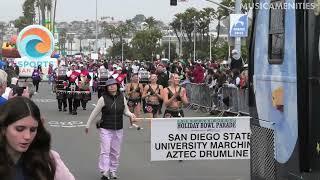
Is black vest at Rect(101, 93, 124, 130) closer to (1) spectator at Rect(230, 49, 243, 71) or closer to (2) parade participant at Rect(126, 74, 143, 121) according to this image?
(2) parade participant at Rect(126, 74, 143, 121)

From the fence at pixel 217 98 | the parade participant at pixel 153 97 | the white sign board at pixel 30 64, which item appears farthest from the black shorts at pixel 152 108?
the white sign board at pixel 30 64

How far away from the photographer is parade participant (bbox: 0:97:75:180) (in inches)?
118

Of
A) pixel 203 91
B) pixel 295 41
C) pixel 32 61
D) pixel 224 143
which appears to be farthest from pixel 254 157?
pixel 32 61

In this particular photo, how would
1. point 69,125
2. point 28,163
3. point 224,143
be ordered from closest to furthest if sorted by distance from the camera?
point 28,163 → point 224,143 → point 69,125

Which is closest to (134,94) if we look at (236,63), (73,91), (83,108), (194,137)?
(73,91)

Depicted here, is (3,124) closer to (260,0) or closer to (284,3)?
(284,3)

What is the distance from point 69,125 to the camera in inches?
753

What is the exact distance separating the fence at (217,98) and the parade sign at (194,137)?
8.43 metres

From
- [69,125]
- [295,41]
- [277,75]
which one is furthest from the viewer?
[69,125]

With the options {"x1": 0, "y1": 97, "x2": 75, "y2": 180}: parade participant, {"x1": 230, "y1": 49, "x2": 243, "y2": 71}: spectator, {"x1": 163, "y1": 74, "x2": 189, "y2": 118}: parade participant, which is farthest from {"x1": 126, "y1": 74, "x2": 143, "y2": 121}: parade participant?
{"x1": 0, "y1": 97, "x2": 75, "y2": 180}: parade participant

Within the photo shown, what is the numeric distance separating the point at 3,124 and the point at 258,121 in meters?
4.42

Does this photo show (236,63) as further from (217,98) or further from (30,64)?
(30,64)

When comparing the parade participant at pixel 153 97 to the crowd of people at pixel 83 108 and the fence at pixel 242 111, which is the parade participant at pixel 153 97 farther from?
the fence at pixel 242 111

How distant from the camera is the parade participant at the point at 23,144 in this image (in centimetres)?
299
